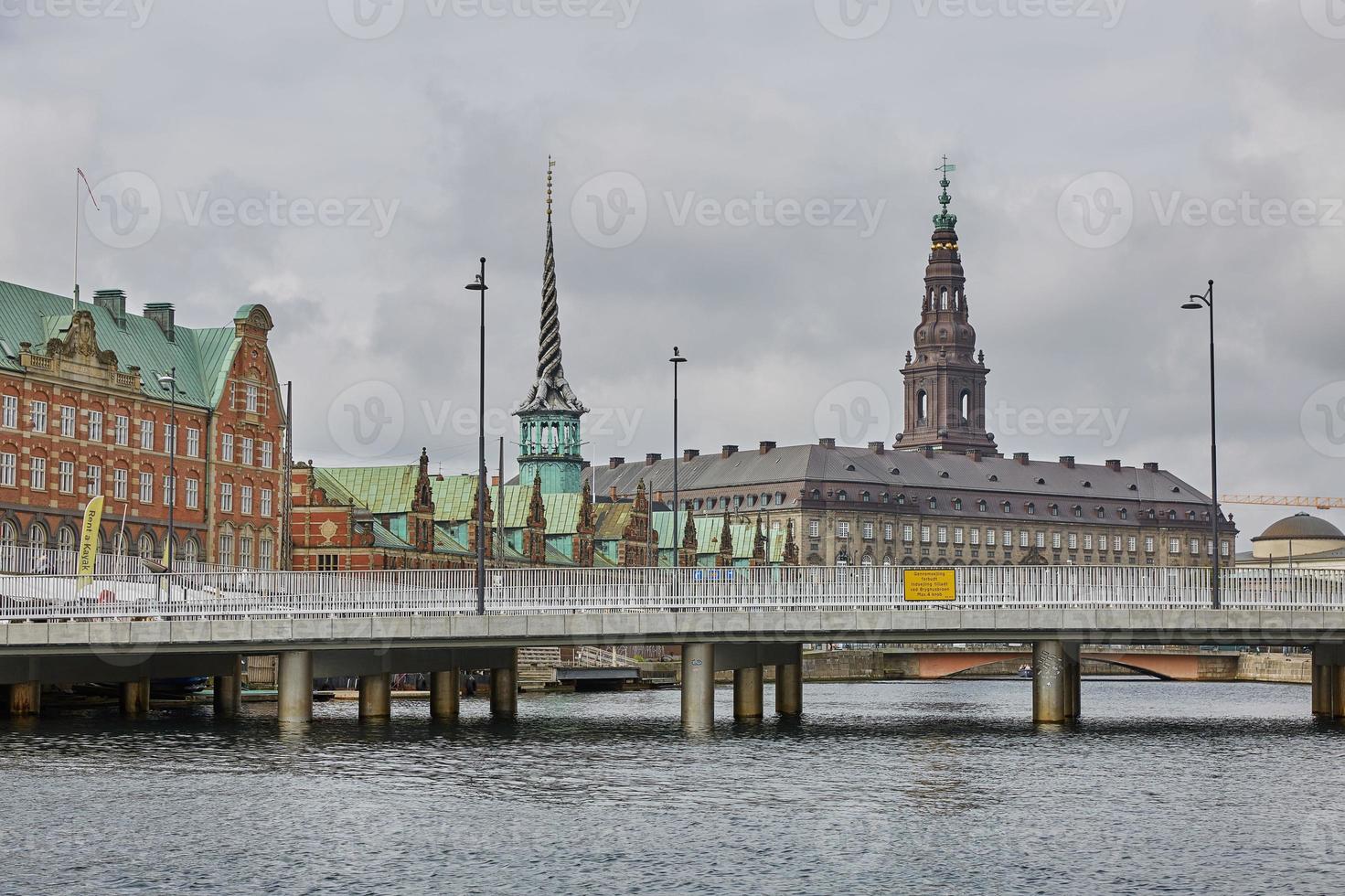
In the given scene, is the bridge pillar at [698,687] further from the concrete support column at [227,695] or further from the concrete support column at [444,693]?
the concrete support column at [227,695]

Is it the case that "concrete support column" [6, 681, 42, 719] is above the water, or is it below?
above

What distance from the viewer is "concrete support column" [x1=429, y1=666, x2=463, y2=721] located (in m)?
88.5

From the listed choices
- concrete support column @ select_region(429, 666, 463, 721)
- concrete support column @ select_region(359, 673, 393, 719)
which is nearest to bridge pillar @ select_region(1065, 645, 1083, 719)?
concrete support column @ select_region(429, 666, 463, 721)

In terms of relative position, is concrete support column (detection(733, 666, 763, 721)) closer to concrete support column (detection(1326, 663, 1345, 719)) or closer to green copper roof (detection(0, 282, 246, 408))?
concrete support column (detection(1326, 663, 1345, 719))

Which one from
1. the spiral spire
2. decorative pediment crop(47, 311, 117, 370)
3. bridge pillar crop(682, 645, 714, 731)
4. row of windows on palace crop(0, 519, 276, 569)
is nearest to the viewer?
bridge pillar crop(682, 645, 714, 731)

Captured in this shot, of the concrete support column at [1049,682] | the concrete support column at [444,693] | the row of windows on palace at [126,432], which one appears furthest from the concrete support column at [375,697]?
the concrete support column at [1049,682]

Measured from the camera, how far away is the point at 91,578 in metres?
77.6

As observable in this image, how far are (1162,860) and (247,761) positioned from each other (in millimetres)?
29967

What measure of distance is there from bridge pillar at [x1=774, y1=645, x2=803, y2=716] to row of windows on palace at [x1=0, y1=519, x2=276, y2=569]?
35.6 m

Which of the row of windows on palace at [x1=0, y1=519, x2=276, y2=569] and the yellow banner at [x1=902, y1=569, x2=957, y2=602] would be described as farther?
the row of windows on palace at [x1=0, y1=519, x2=276, y2=569]

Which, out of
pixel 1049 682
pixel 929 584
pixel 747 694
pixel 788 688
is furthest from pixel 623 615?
pixel 788 688

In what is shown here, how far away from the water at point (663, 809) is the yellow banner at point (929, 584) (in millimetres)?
5114

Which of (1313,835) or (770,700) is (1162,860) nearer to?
(1313,835)

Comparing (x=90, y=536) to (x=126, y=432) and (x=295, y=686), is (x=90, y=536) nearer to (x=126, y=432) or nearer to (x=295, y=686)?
(x=295, y=686)
